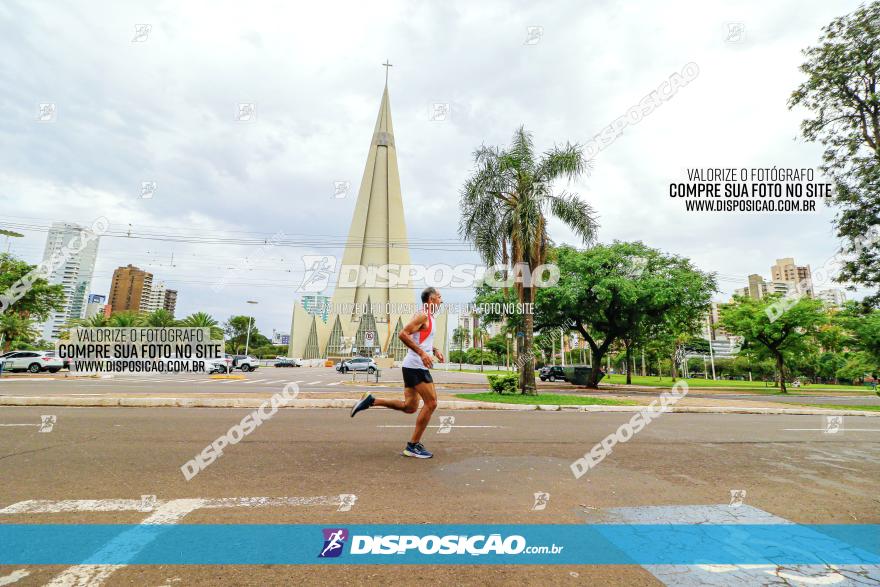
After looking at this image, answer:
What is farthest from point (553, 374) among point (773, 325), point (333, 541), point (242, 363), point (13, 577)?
point (13, 577)

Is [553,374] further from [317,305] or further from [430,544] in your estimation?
[317,305]

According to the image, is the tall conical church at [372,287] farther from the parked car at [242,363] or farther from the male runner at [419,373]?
the male runner at [419,373]

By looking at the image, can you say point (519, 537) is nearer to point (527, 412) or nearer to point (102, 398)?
point (527, 412)

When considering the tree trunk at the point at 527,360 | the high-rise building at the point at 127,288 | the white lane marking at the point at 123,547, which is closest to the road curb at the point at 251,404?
the tree trunk at the point at 527,360

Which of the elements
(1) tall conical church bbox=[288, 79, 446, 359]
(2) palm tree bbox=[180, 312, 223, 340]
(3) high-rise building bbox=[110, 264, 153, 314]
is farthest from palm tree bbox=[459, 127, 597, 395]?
(3) high-rise building bbox=[110, 264, 153, 314]

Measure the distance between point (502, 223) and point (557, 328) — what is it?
11.9 metres

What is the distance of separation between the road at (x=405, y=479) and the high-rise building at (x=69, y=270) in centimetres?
2273

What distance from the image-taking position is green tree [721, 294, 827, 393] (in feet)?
86.0

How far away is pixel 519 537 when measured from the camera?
277cm

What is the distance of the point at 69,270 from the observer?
10531 cm

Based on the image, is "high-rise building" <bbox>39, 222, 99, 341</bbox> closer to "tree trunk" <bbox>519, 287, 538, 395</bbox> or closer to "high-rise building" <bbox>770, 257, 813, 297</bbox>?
"tree trunk" <bbox>519, 287, 538, 395</bbox>

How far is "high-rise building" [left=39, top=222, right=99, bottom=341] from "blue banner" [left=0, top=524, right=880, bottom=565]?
83.5 feet

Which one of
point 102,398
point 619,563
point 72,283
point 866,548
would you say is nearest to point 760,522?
point 866,548

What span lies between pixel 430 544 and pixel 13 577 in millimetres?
2227
